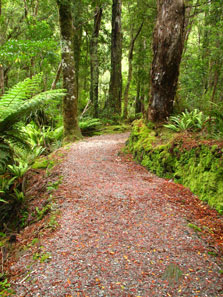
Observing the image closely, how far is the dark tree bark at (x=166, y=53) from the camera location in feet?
17.2

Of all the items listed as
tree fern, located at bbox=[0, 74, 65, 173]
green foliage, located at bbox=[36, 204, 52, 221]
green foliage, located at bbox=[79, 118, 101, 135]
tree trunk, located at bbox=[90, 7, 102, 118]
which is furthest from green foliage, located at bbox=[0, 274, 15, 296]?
tree trunk, located at bbox=[90, 7, 102, 118]

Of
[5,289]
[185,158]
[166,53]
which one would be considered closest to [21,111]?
[5,289]

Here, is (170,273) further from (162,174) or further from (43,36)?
(43,36)

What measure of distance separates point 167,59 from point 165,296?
5.06 m

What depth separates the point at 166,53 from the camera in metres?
5.30

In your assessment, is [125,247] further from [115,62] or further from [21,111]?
[115,62]

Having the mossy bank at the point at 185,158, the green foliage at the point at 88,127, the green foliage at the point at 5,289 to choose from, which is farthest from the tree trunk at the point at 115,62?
the green foliage at the point at 5,289

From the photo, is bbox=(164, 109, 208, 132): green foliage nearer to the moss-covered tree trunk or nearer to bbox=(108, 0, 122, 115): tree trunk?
the moss-covered tree trunk

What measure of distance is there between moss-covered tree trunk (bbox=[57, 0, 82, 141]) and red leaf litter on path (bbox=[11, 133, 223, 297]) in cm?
372

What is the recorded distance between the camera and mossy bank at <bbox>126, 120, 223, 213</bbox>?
340 centimetres

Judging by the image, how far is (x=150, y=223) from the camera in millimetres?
2844

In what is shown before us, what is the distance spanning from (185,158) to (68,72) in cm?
491

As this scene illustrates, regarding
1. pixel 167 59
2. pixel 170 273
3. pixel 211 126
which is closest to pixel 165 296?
pixel 170 273

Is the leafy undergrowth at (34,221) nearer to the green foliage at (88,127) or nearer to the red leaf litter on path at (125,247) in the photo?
the red leaf litter on path at (125,247)
